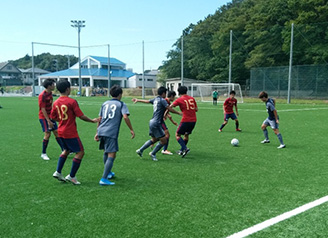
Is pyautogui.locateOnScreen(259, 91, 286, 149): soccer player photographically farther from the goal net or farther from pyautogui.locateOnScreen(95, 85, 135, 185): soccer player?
the goal net

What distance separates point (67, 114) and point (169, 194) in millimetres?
2213

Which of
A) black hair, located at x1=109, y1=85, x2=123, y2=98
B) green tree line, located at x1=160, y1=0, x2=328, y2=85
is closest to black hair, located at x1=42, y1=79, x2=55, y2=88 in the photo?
black hair, located at x1=109, y1=85, x2=123, y2=98

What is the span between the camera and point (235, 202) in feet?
14.6

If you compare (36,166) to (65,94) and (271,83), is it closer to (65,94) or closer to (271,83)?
(65,94)

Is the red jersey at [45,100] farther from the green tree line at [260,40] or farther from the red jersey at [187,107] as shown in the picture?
the green tree line at [260,40]

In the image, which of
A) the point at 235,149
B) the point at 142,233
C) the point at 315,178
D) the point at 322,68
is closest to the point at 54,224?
the point at 142,233

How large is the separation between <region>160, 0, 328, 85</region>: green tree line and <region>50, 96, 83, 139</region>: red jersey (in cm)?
3467

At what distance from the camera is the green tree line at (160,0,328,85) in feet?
117

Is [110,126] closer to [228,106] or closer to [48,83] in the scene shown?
[48,83]

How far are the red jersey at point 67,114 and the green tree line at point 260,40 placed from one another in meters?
34.7

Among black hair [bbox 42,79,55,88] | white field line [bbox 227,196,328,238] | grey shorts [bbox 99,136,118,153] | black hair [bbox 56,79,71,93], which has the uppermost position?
black hair [bbox 42,79,55,88]

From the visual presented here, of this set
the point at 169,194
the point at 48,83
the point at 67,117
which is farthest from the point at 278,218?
the point at 48,83

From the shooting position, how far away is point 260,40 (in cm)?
4188

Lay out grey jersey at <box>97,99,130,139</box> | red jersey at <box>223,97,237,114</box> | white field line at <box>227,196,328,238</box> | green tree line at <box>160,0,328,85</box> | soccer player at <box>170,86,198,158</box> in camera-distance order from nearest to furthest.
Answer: white field line at <box>227,196,328,238</box> < grey jersey at <box>97,99,130,139</box> < soccer player at <box>170,86,198,158</box> < red jersey at <box>223,97,237,114</box> < green tree line at <box>160,0,328,85</box>
